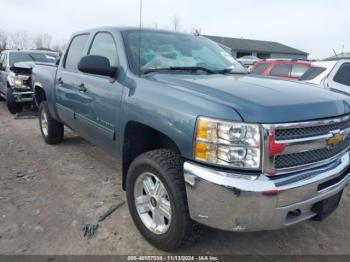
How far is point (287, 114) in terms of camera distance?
2.43 m

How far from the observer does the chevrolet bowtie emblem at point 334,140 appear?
107 inches

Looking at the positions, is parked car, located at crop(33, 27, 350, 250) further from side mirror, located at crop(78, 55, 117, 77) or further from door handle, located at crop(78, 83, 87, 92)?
door handle, located at crop(78, 83, 87, 92)

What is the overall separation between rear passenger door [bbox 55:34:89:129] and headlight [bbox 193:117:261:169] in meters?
2.30

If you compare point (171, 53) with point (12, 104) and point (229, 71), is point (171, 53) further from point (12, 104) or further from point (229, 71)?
point (12, 104)

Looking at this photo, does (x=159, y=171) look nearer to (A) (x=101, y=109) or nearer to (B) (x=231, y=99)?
(B) (x=231, y=99)

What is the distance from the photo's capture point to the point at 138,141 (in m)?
3.30

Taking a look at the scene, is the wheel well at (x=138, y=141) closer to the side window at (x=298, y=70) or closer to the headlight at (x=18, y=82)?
the side window at (x=298, y=70)

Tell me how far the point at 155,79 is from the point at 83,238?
152 cm

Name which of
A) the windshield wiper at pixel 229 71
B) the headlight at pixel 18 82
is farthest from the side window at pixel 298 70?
the headlight at pixel 18 82

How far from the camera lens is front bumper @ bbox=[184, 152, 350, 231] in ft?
7.59

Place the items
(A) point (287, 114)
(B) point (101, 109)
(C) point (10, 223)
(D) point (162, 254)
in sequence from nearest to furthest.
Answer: (A) point (287, 114) → (D) point (162, 254) → (C) point (10, 223) → (B) point (101, 109)

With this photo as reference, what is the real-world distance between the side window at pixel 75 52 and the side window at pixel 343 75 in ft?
15.9

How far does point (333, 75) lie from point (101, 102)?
16.6ft

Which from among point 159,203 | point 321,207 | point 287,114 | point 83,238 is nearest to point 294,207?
point 321,207
